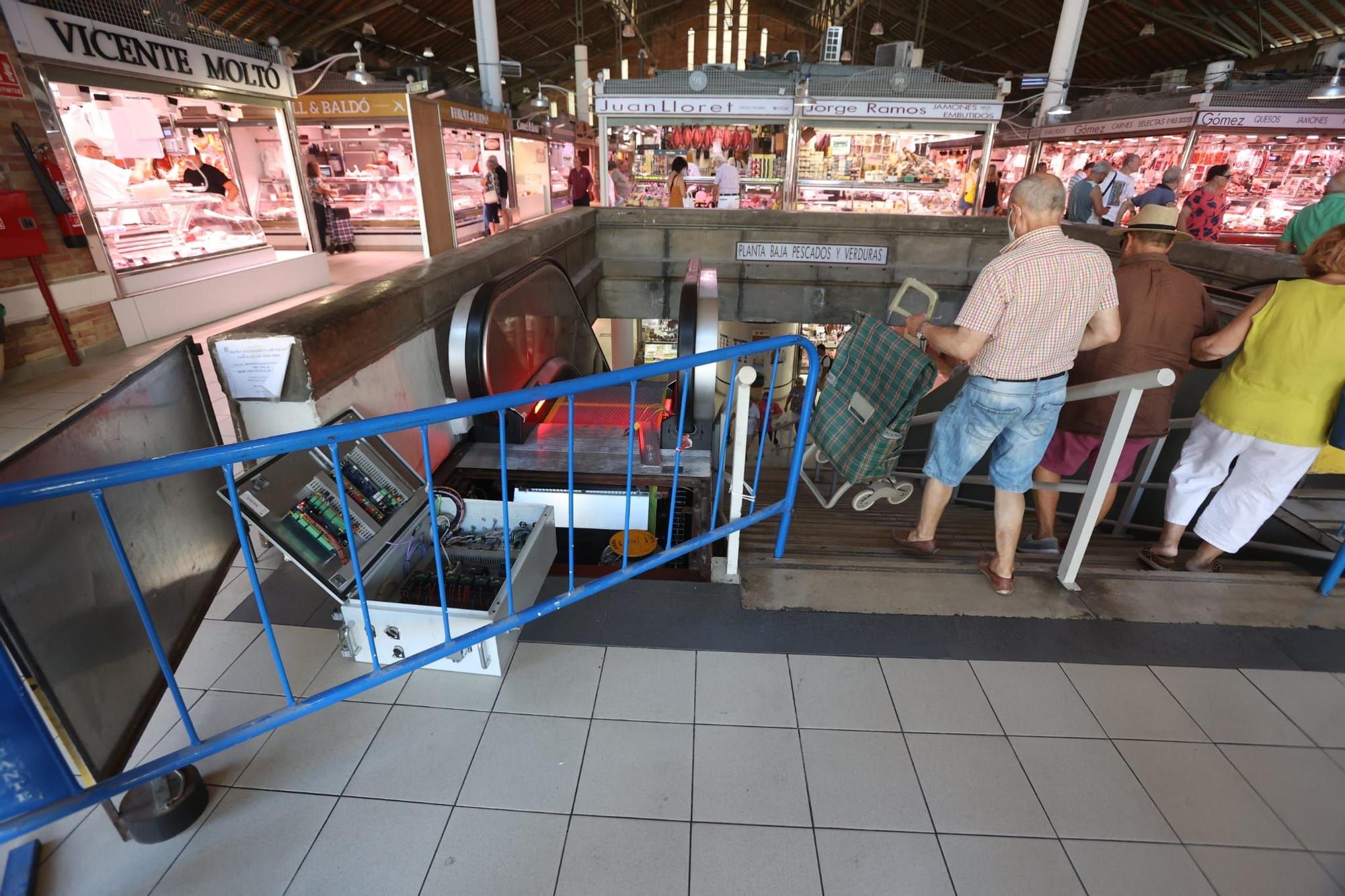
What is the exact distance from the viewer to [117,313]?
5242mm

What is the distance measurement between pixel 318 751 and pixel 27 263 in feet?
16.9

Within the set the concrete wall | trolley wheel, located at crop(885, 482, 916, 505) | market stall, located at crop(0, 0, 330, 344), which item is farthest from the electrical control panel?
the concrete wall

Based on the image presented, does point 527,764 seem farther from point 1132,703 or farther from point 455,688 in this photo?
point 1132,703

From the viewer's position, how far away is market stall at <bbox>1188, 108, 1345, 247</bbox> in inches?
340

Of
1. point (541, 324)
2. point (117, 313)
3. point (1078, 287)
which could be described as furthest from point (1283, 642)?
point (117, 313)

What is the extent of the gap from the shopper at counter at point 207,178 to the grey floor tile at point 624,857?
26.6 feet

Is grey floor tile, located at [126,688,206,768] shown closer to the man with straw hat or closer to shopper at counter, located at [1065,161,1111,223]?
the man with straw hat

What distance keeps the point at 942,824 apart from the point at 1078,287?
1.89m

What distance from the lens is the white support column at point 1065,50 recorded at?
9398 millimetres

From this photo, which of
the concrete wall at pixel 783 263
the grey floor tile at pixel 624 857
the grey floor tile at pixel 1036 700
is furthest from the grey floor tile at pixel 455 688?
the concrete wall at pixel 783 263

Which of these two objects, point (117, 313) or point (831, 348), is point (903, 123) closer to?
point (831, 348)

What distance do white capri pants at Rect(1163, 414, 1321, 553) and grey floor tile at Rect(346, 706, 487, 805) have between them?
3.31 meters

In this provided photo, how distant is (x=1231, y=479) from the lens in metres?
2.80

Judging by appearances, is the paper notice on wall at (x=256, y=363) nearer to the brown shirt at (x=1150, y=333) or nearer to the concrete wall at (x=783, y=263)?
the brown shirt at (x=1150, y=333)
